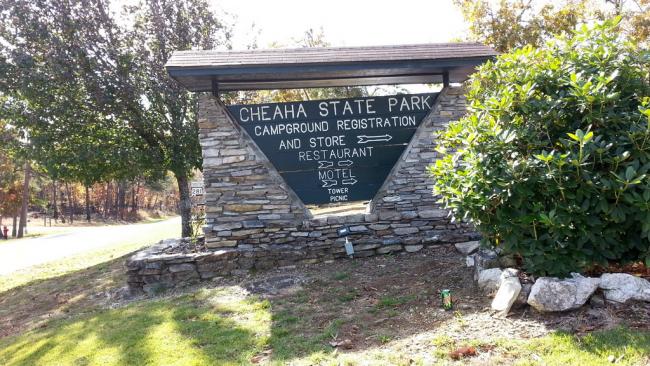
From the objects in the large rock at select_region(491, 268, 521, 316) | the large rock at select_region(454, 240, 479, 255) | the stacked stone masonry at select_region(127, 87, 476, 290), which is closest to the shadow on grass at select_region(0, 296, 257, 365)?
the stacked stone masonry at select_region(127, 87, 476, 290)

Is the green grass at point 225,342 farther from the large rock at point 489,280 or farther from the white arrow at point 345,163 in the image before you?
the white arrow at point 345,163

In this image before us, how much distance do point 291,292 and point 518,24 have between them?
11.4m

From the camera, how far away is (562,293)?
11.9ft

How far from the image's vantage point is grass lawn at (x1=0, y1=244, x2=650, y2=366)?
3.25 m

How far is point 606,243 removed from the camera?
378 centimetres

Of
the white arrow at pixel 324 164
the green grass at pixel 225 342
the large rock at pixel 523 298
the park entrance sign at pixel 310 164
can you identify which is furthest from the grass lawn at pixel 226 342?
the white arrow at pixel 324 164

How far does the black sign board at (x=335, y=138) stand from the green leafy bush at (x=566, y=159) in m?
2.44

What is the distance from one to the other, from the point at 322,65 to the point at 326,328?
158 inches

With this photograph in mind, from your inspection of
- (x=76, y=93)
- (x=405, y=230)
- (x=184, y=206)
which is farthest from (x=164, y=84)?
(x=405, y=230)

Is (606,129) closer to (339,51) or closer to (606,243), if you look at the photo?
(606,243)

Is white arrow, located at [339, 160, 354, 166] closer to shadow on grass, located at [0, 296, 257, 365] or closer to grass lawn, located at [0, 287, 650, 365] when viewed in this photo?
grass lawn, located at [0, 287, 650, 365]

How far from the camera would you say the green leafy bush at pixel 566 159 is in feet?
11.7

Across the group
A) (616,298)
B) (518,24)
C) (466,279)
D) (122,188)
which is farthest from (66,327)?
(122,188)

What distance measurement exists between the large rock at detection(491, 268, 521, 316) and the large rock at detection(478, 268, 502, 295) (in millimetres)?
172
